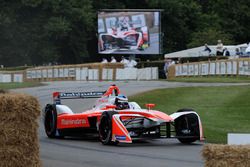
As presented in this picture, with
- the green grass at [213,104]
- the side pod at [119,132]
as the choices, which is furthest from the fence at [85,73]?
the side pod at [119,132]

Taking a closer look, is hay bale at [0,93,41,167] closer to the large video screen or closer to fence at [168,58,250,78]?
fence at [168,58,250,78]

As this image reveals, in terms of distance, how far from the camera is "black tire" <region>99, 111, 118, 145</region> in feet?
44.4

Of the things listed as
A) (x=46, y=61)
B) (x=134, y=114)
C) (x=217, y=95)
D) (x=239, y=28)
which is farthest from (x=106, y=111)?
(x=239, y=28)

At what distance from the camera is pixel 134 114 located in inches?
546

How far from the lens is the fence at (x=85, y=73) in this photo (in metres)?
44.2

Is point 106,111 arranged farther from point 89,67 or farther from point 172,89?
point 89,67

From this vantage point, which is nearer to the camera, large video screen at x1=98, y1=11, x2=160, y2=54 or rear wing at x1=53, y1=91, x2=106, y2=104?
rear wing at x1=53, y1=91, x2=106, y2=104

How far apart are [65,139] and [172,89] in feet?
42.9

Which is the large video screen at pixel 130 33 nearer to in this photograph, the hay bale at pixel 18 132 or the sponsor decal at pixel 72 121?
the sponsor decal at pixel 72 121

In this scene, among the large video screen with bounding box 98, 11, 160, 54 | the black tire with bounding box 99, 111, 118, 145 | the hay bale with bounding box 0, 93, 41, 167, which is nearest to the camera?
the hay bale with bounding box 0, 93, 41, 167

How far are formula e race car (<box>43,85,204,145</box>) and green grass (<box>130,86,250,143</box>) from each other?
0.65m

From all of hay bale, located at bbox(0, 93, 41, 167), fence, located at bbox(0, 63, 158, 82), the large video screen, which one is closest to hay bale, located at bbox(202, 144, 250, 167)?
hay bale, located at bbox(0, 93, 41, 167)

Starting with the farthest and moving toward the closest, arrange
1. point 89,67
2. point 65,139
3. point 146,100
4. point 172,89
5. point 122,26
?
point 122,26 → point 89,67 → point 172,89 → point 146,100 → point 65,139

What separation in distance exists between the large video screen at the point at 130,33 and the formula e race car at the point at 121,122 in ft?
121
